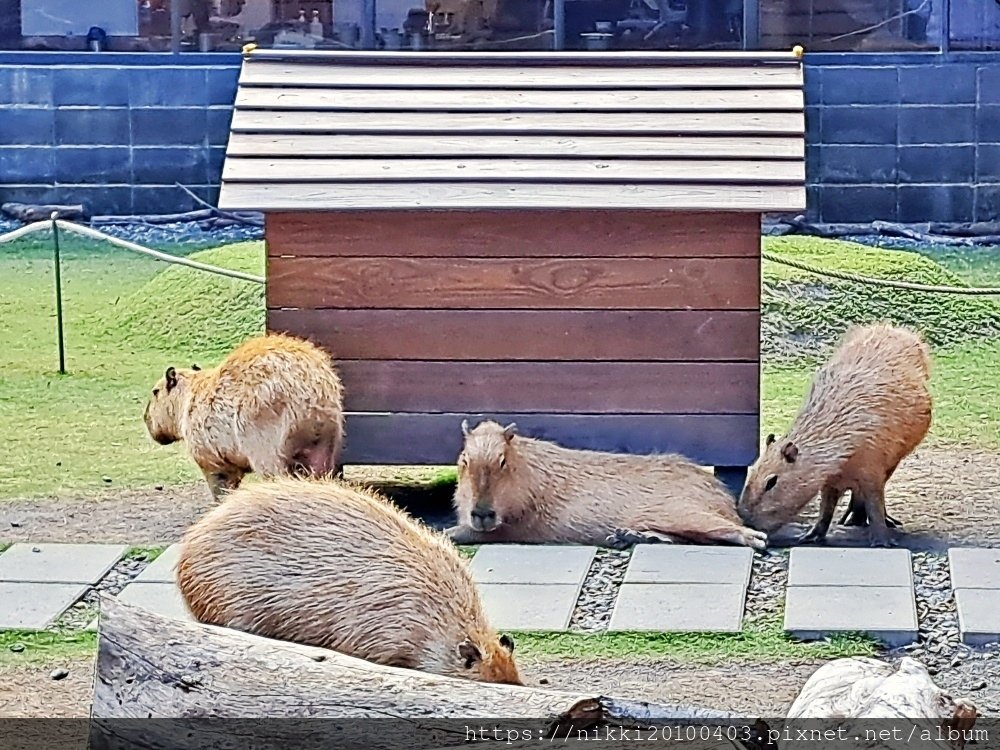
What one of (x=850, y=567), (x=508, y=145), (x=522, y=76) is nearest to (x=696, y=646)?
(x=850, y=567)

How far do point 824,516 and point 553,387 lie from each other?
1.13 meters

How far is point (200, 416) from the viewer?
627 centimetres

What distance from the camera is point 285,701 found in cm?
321

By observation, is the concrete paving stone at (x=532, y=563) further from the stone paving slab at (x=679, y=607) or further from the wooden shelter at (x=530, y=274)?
the wooden shelter at (x=530, y=274)

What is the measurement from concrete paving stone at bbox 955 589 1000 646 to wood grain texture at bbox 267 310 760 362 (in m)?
1.51

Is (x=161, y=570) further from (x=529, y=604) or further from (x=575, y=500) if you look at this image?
(x=575, y=500)

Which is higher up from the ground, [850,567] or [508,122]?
[508,122]

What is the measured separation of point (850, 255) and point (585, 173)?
14.3ft

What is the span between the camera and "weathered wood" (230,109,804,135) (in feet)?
21.9

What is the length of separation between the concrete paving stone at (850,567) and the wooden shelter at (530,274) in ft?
2.75

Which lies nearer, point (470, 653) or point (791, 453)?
point (470, 653)

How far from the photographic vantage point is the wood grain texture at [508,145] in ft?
21.4

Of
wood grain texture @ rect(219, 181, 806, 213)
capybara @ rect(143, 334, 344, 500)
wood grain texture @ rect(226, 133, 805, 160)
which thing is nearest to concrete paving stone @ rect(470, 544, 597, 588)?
capybara @ rect(143, 334, 344, 500)

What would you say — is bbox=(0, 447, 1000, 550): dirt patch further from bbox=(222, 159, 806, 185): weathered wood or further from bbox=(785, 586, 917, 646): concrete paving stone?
bbox=(222, 159, 806, 185): weathered wood
